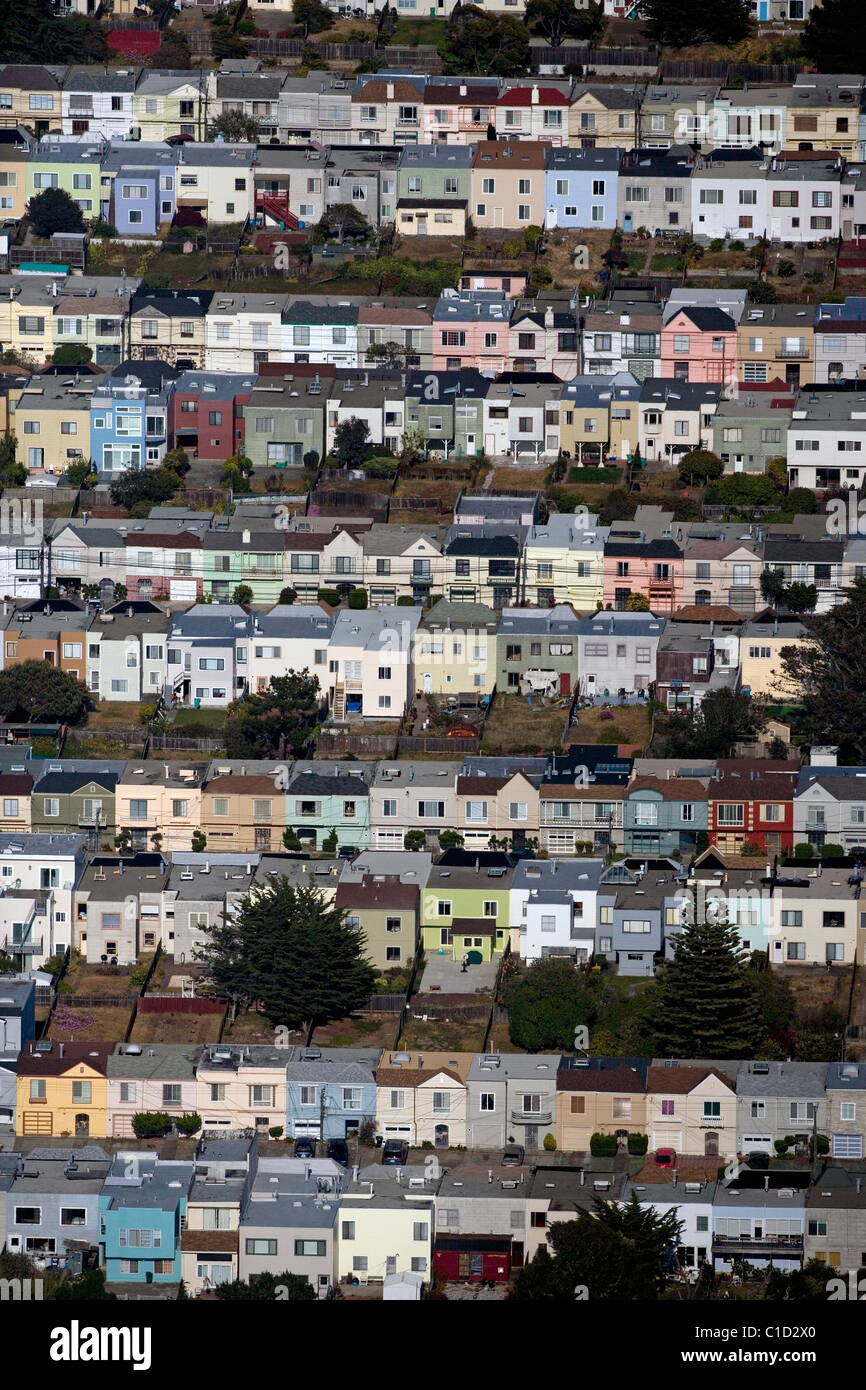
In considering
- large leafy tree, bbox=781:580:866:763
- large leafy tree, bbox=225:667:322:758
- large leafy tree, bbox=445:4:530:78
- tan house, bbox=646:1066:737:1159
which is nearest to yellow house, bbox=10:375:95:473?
large leafy tree, bbox=225:667:322:758

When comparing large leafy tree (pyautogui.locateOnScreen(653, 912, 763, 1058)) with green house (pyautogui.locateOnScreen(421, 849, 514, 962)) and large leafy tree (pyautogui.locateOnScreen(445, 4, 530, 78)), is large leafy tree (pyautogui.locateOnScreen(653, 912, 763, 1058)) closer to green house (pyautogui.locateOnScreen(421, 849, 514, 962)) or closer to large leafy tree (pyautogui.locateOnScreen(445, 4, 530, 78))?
green house (pyautogui.locateOnScreen(421, 849, 514, 962))

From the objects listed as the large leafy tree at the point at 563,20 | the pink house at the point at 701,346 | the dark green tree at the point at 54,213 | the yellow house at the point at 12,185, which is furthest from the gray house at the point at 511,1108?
the large leafy tree at the point at 563,20

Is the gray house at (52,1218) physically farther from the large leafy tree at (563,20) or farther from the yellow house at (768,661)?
the large leafy tree at (563,20)

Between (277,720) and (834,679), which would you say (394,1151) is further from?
(834,679)

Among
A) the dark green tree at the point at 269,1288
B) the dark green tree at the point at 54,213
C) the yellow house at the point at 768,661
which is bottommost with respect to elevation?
the dark green tree at the point at 269,1288

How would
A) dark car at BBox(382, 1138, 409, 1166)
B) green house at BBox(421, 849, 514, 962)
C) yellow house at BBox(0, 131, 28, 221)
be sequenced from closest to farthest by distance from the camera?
dark car at BBox(382, 1138, 409, 1166)
green house at BBox(421, 849, 514, 962)
yellow house at BBox(0, 131, 28, 221)
